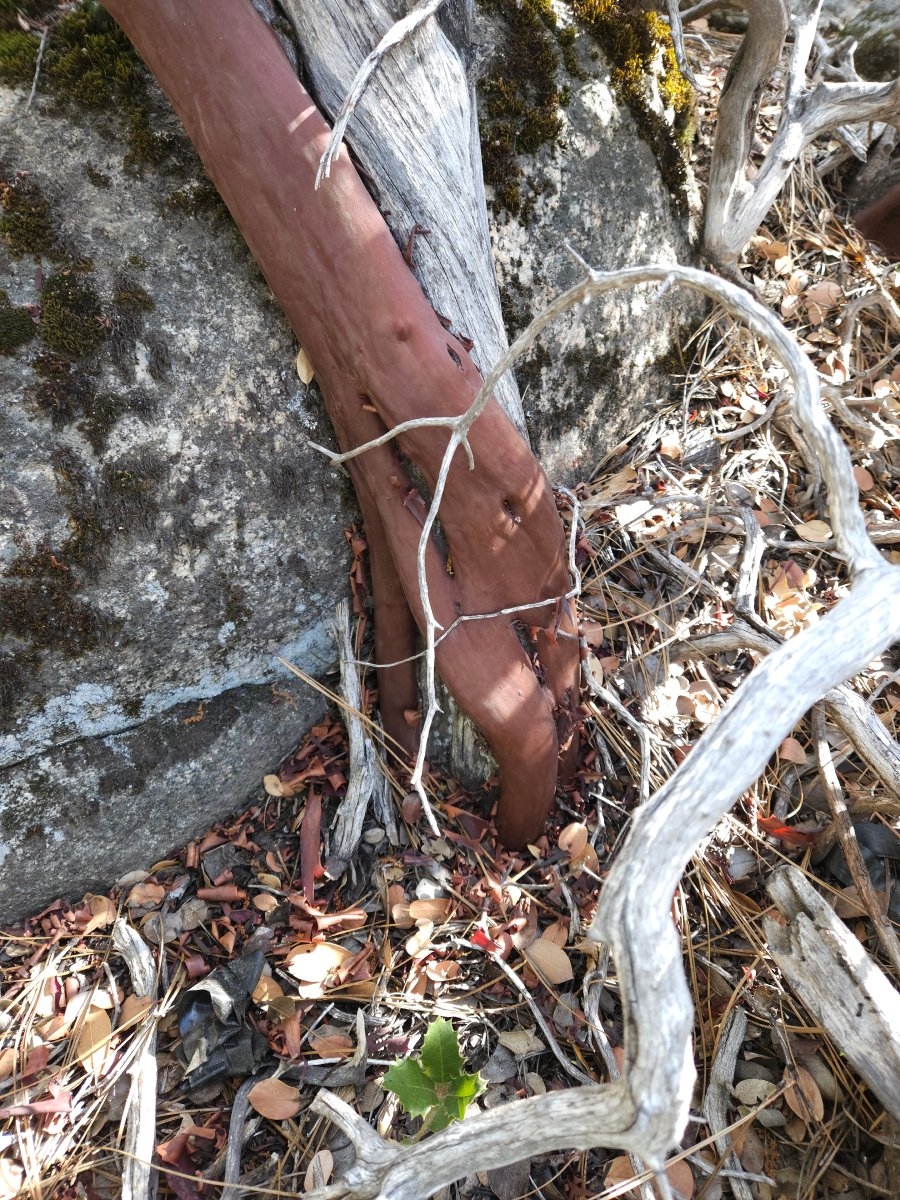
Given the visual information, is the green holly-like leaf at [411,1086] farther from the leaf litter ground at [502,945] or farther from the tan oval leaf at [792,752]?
the tan oval leaf at [792,752]

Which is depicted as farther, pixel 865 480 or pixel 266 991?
pixel 865 480

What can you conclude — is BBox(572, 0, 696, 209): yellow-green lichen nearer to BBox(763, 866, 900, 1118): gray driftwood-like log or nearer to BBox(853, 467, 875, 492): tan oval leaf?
BBox(853, 467, 875, 492): tan oval leaf

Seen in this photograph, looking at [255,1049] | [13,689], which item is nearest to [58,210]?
[13,689]

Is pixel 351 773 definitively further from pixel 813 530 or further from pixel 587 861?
pixel 813 530

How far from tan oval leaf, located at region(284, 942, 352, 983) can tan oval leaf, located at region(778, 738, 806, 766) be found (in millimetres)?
1356

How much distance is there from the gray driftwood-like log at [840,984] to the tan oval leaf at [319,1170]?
44.6 inches

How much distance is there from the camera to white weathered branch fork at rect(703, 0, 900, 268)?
2375 mm

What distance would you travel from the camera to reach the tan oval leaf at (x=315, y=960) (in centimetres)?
187

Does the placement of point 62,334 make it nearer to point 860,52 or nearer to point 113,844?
point 113,844

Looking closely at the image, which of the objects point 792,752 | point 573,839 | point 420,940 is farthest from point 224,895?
point 792,752

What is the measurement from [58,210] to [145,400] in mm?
485

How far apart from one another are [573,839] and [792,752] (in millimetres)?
700

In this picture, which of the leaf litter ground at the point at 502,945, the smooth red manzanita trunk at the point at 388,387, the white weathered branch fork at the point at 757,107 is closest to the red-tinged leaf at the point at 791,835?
the leaf litter ground at the point at 502,945

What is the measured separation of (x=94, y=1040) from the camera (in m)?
1.82
